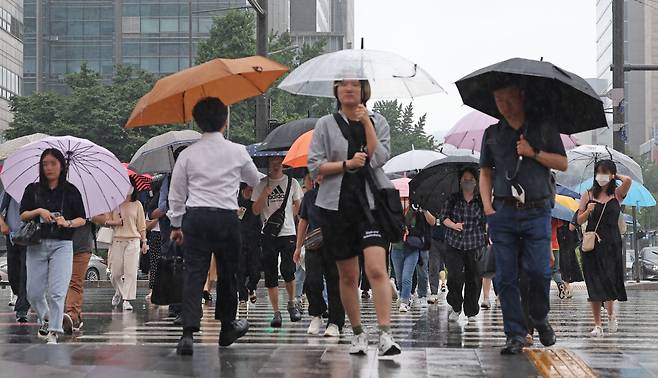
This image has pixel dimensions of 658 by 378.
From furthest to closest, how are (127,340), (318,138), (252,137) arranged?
(252,137) < (127,340) < (318,138)

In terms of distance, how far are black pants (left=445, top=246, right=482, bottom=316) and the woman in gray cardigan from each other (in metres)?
5.32

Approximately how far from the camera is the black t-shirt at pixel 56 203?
10680 millimetres

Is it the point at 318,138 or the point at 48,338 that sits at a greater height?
the point at 318,138

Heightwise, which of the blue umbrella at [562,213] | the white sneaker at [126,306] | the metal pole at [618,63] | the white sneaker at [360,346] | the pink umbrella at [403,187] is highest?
the metal pole at [618,63]

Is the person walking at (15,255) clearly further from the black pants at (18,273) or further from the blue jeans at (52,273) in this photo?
the blue jeans at (52,273)

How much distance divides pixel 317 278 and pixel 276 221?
950 millimetres

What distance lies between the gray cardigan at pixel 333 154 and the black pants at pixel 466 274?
18.0 ft

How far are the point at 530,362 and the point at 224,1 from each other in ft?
327

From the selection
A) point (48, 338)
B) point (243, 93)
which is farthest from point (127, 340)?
point (243, 93)

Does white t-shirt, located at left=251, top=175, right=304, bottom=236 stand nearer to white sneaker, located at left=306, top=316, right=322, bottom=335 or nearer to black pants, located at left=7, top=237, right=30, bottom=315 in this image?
white sneaker, located at left=306, top=316, right=322, bottom=335

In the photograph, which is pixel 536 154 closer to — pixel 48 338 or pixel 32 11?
pixel 48 338

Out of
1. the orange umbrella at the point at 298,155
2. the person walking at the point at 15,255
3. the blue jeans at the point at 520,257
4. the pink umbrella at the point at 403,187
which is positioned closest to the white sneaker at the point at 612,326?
the orange umbrella at the point at 298,155

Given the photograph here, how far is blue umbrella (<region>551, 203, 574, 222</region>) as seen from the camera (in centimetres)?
1884

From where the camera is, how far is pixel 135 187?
708 inches
